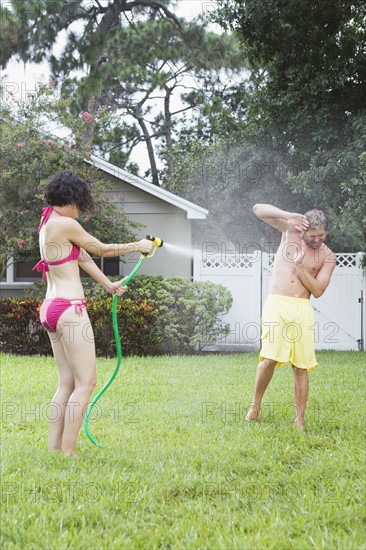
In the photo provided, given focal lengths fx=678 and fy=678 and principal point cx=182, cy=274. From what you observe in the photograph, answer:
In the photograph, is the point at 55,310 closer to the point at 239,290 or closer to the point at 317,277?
the point at 317,277

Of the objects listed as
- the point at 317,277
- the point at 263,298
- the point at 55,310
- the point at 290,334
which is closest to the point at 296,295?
the point at 317,277

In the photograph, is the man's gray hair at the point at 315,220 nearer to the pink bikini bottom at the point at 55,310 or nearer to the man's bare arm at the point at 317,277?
the man's bare arm at the point at 317,277

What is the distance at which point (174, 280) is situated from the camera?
1191cm

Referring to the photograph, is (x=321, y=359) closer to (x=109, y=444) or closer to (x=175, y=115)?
(x=109, y=444)

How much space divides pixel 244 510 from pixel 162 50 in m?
16.6

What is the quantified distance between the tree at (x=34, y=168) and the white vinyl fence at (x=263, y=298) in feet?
6.08

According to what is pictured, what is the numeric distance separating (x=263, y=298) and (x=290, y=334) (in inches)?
292

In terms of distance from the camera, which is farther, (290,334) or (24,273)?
(24,273)

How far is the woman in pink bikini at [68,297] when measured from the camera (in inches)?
169

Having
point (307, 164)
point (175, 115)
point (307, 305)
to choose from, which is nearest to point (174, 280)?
point (307, 164)

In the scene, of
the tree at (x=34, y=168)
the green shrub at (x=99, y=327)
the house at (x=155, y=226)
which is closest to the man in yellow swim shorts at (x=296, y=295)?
the green shrub at (x=99, y=327)

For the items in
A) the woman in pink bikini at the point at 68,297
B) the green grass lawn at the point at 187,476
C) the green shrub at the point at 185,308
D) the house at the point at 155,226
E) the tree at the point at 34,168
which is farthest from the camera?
the house at the point at 155,226

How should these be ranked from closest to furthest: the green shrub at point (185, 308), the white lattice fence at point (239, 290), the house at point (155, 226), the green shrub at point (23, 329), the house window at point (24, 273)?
the green shrub at point (23, 329) < the green shrub at point (185, 308) < the white lattice fence at point (239, 290) < the house at point (155, 226) < the house window at point (24, 273)

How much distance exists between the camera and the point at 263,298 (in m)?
12.8
